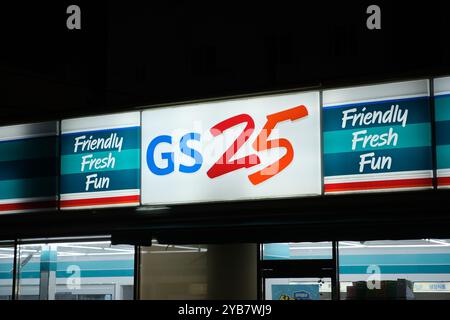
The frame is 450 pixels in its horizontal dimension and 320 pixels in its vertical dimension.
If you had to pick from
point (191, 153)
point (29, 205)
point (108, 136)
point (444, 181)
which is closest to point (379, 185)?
point (444, 181)

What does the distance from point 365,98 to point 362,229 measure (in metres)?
2.02

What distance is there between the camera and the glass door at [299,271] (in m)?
11.0

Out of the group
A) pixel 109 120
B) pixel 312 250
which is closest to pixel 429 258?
pixel 312 250

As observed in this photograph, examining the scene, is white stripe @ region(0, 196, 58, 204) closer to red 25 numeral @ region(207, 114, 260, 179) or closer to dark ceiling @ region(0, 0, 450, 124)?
dark ceiling @ region(0, 0, 450, 124)

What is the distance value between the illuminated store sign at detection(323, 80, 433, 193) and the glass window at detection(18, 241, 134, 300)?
182 inches

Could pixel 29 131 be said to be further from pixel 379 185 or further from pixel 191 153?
pixel 379 185

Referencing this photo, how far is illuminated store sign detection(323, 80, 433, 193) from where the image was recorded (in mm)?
8461

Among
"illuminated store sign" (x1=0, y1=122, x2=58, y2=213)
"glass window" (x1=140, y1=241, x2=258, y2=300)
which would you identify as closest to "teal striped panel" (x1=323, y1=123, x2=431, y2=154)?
"glass window" (x1=140, y1=241, x2=258, y2=300)

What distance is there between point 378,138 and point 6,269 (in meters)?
7.52

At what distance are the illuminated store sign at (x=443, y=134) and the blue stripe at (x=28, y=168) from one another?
546cm

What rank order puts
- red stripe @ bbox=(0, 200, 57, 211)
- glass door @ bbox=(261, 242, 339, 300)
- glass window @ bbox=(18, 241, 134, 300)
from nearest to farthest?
red stripe @ bbox=(0, 200, 57, 211)
glass door @ bbox=(261, 242, 339, 300)
glass window @ bbox=(18, 241, 134, 300)
